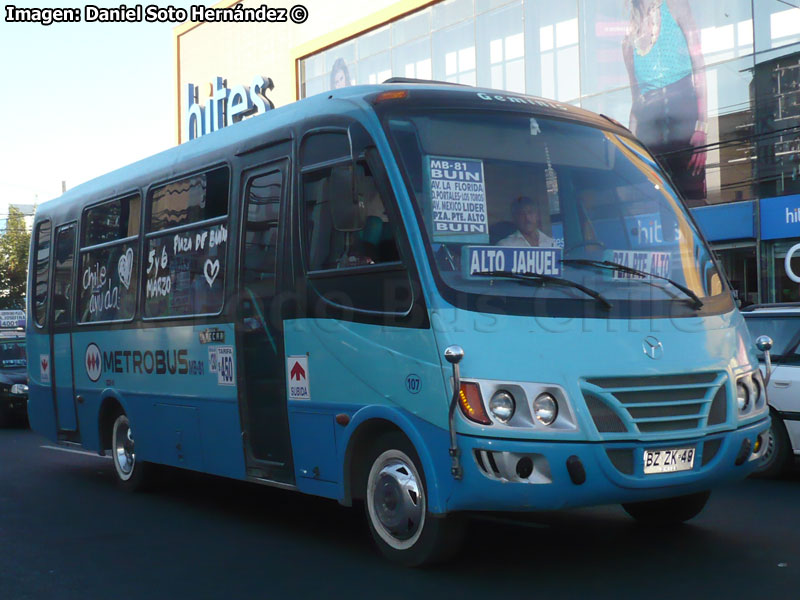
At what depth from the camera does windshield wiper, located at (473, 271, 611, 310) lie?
603 centimetres

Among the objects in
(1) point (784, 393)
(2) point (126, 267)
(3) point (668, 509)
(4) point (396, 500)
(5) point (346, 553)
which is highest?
(2) point (126, 267)

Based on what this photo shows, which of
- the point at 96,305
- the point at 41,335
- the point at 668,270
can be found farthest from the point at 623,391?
the point at 41,335

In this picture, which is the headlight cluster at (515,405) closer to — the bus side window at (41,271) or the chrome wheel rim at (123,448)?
the chrome wheel rim at (123,448)

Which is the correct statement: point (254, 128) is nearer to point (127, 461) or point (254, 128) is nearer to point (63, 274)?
point (127, 461)

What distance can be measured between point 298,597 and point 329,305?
185 cm

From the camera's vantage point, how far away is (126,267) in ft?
32.7

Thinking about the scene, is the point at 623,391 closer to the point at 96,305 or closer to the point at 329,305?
the point at 329,305

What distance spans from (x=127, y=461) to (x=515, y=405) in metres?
5.47

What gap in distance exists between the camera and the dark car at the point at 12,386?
18016 mm

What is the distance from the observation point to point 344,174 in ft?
21.4

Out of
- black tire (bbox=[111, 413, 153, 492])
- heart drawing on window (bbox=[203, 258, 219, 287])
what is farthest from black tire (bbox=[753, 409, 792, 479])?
black tire (bbox=[111, 413, 153, 492])

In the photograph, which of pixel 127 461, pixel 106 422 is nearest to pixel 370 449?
pixel 127 461

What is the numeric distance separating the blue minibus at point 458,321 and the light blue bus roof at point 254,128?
0.04m

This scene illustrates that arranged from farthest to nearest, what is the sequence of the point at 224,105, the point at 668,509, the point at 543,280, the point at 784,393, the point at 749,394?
the point at 224,105 < the point at 784,393 < the point at 668,509 < the point at 749,394 < the point at 543,280
